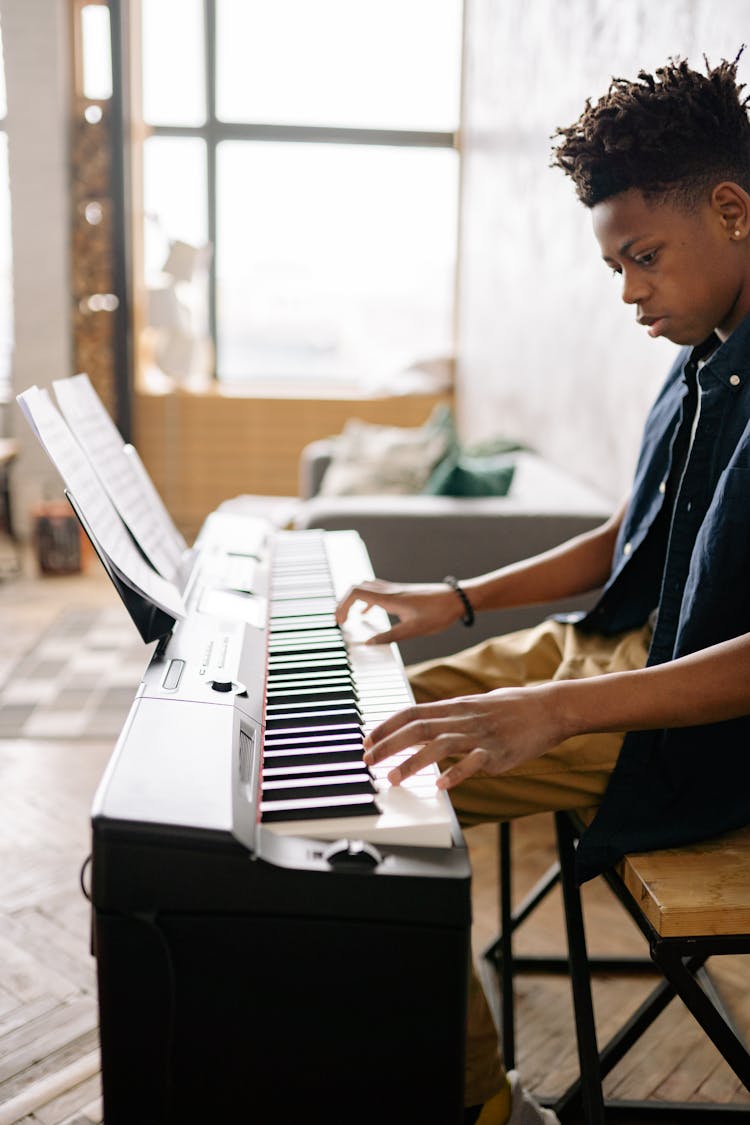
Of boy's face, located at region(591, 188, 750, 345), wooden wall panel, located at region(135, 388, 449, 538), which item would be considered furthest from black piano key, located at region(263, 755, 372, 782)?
wooden wall panel, located at region(135, 388, 449, 538)

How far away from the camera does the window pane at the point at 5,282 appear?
19.9 feet

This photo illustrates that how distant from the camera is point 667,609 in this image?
1343 millimetres

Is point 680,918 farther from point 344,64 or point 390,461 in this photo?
point 344,64

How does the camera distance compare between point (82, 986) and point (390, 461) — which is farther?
point (390, 461)

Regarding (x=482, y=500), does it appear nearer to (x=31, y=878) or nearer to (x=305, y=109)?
(x=31, y=878)

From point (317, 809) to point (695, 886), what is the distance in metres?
0.46

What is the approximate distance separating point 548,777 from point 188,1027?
619mm

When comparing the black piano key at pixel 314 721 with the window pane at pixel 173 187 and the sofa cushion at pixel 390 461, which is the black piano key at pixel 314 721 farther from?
the window pane at pixel 173 187

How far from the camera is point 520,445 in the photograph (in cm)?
421

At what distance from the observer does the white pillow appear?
3.97 metres

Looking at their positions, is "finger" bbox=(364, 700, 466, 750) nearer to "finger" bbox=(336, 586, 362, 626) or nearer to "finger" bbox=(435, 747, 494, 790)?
"finger" bbox=(435, 747, 494, 790)

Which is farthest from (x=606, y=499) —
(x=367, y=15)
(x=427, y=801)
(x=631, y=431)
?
(x=367, y=15)

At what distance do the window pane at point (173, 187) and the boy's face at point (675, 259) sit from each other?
5475 mm

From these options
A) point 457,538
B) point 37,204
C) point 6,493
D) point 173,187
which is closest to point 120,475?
point 457,538
